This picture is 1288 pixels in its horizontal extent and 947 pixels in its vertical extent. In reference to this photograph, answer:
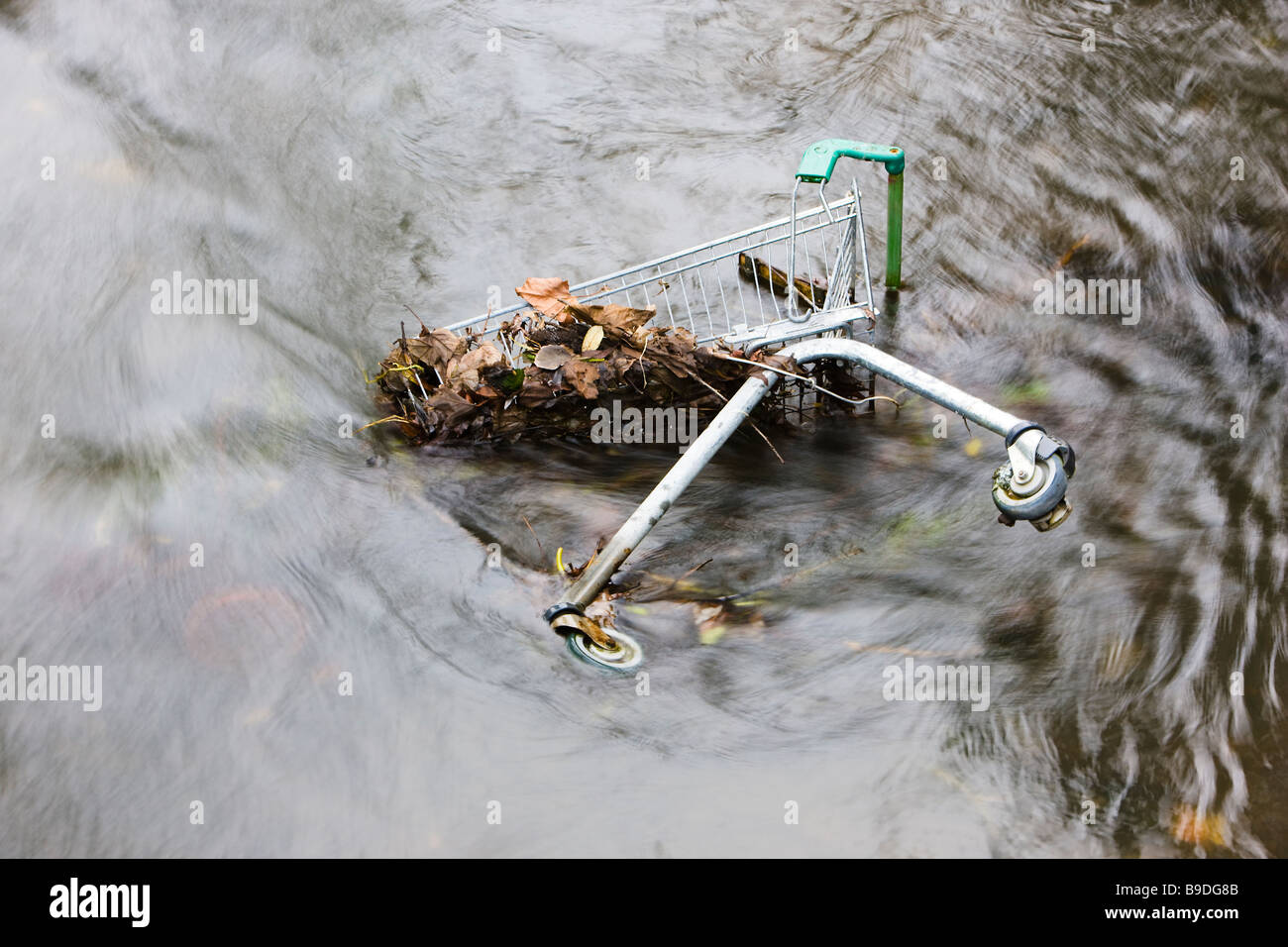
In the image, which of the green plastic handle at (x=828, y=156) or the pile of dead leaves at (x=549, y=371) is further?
the pile of dead leaves at (x=549, y=371)

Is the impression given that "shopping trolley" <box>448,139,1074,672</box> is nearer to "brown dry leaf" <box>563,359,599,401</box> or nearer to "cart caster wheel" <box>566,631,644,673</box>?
"cart caster wheel" <box>566,631,644,673</box>

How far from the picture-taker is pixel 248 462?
7.09 meters

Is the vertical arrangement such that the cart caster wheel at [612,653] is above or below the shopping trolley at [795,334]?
below

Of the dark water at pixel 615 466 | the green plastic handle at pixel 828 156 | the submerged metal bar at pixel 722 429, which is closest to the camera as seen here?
the submerged metal bar at pixel 722 429

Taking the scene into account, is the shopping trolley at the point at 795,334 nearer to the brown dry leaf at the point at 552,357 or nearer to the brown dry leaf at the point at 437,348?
the brown dry leaf at the point at 437,348

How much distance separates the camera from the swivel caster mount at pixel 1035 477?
5172 mm

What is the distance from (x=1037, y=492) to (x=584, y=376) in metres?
2.52

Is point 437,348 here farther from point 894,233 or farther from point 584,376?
Answer: point 894,233

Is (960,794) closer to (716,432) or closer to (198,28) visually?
(716,432)

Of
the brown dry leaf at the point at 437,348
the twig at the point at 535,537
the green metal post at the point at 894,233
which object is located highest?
the green metal post at the point at 894,233

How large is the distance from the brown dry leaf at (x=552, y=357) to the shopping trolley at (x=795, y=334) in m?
0.49

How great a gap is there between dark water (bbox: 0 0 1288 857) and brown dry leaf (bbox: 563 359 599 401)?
574mm

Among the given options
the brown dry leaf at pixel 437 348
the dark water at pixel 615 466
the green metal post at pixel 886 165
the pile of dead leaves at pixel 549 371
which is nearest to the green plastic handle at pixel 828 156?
the green metal post at pixel 886 165

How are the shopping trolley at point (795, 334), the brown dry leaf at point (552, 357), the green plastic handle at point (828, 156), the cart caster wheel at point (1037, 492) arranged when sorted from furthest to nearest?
the brown dry leaf at point (552, 357), the green plastic handle at point (828, 156), the shopping trolley at point (795, 334), the cart caster wheel at point (1037, 492)
